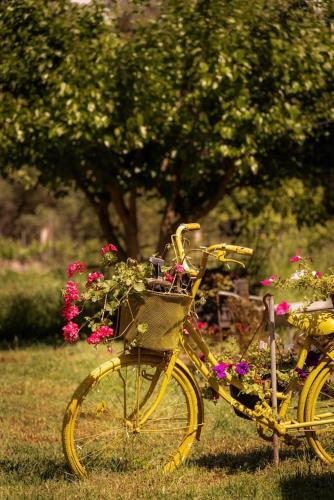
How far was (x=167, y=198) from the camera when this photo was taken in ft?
34.6

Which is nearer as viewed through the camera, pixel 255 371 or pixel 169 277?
pixel 169 277

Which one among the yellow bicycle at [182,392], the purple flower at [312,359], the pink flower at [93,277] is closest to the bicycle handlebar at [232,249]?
the yellow bicycle at [182,392]

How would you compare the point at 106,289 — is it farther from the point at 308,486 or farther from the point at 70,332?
the point at 308,486

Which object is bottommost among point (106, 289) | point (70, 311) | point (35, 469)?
point (35, 469)

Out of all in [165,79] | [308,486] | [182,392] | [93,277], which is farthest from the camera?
[165,79]

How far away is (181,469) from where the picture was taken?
448 centimetres

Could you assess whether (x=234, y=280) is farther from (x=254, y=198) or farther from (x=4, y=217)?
(x=4, y=217)

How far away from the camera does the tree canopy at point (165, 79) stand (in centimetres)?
859

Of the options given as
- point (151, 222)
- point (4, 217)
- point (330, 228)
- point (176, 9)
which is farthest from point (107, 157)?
point (4, 217)

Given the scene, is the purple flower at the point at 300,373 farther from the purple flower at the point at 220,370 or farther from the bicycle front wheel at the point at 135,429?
the bicycle front wheel at the point at 135,429

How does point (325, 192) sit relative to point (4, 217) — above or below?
below

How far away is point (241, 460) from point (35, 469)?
1.15 metres

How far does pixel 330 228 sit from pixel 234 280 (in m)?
3.90

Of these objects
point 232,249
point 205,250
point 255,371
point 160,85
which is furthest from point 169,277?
point 160,85
